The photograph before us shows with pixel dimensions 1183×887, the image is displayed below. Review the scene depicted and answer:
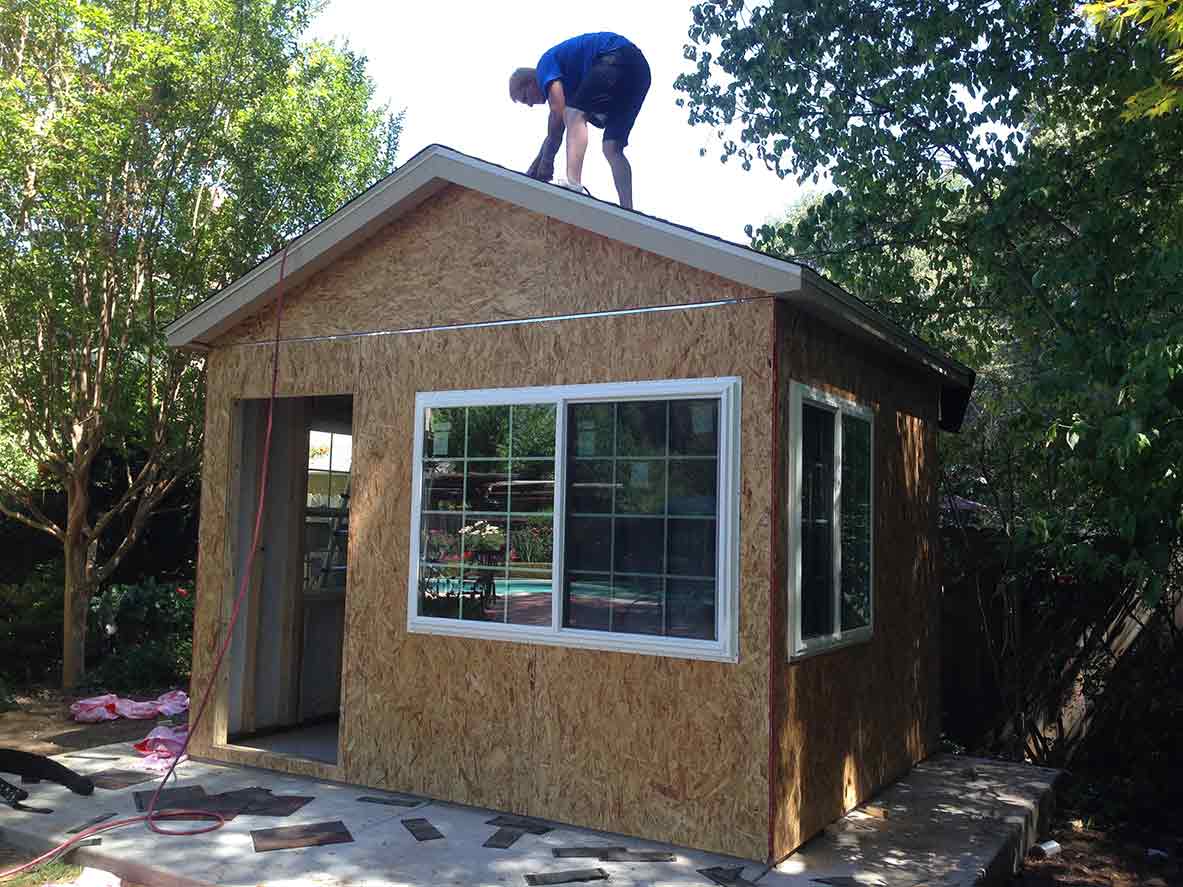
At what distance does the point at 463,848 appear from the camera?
5074mm

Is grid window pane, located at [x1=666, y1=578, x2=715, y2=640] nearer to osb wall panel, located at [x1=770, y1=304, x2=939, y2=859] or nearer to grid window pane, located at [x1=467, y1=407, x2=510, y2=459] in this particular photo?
osb wall panel, located at [x1=770, y1=304, x2=939, y2=859]

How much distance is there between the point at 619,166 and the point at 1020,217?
3.40 metres

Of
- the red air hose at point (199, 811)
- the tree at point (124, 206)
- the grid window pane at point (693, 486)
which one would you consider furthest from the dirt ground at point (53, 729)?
the grid window pane at point (693, 486)

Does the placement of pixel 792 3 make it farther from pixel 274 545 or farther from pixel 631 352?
pixel 274 545

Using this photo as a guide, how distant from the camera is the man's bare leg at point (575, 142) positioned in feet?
22.2

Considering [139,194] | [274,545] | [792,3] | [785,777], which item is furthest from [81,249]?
[785,777]

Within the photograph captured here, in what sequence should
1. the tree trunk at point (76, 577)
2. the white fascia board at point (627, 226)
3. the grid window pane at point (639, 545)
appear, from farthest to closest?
the tree trunk at point (76, 577)
the grid window pane at point (639, 545)
the white fascia board at point (627, 226)

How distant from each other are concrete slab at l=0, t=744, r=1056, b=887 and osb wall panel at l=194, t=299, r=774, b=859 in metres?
0.22

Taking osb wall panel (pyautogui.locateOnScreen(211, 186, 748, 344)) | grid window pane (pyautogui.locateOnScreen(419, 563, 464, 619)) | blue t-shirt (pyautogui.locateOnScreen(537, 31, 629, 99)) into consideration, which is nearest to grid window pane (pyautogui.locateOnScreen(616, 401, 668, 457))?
osb wall panel (pyautogui.locateOnScreen(211, 186, 748, 344))

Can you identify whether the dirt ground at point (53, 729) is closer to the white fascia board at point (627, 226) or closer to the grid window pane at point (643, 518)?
the grid window pane at point (643, 518)

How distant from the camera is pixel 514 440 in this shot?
583cm

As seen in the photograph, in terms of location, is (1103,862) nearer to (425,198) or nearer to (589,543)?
(589,543)

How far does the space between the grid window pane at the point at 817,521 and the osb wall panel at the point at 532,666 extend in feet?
1.82

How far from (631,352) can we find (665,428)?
0.48 metres
